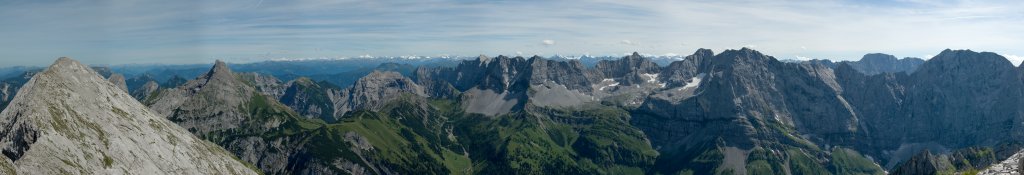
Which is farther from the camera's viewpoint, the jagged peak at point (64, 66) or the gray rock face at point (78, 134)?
the jagged peak at point (64, 66)

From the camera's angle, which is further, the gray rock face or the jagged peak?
the jagged peak

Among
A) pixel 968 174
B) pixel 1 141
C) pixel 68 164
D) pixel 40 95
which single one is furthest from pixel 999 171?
pixel 40 95

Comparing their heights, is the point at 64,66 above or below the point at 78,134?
above

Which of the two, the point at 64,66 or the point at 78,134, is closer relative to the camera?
the point at 78,134

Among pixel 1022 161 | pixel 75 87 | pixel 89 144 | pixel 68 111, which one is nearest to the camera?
pixel 1022 161

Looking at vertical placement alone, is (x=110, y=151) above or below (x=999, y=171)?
below

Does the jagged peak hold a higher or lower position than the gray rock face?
higher

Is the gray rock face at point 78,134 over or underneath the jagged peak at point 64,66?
underneath

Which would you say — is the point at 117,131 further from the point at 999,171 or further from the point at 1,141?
the point at 999,171
